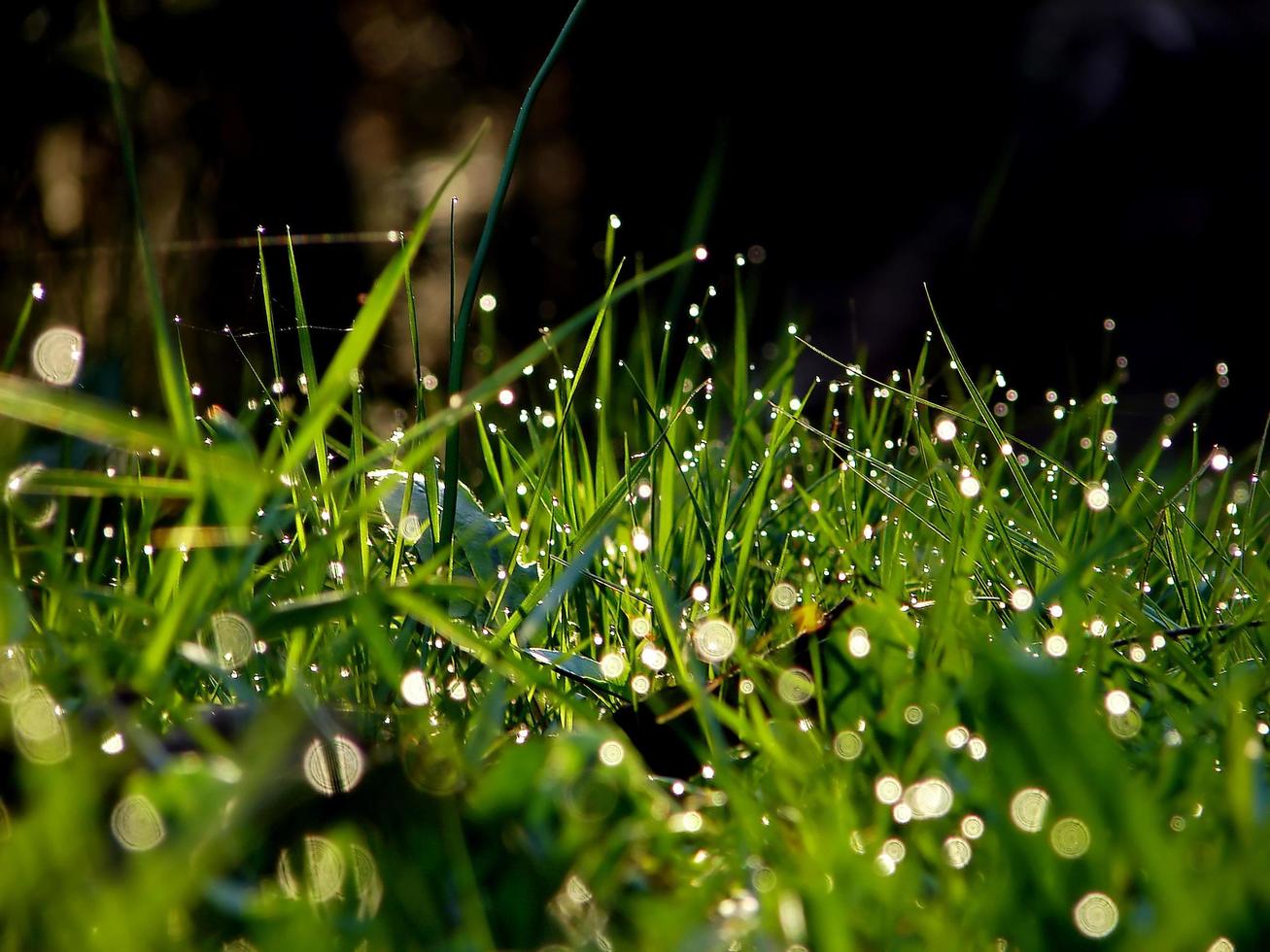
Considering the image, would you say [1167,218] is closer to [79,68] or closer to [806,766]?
[79,68]

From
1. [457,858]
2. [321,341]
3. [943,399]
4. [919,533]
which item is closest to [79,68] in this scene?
[321,341]

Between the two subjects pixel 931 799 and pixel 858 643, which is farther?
pixel 858 643

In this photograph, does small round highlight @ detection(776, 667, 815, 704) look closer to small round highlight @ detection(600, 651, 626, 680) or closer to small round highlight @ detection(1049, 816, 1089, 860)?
small round highlight @ detection(600, 651, 626, 680)

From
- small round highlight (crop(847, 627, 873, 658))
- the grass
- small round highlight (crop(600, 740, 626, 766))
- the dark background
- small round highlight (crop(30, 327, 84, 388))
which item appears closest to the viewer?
the grass

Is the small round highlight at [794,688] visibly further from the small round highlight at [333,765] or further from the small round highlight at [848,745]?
the small round highlight at [333,765]

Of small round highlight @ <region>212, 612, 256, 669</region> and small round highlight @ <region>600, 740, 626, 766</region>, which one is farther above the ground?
small round highlight @ <region>600, 740, 626, 766</region>

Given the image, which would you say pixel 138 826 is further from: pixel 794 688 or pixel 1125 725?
pixel 1125 725

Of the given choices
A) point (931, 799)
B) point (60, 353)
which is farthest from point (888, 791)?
point (60, 353)

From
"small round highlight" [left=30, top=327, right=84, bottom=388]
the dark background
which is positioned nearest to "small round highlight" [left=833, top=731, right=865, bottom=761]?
"small round highlight" [left=30, top=327, right=84, bottom=388]
